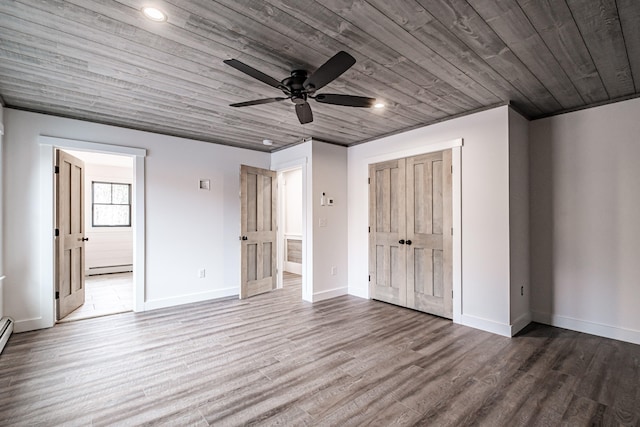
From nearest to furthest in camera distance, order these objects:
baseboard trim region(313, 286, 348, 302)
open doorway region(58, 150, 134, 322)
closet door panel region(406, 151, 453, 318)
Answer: closet door panel region(406, 151, 453, 318) → baseboard trim region(313, 286, 348, 302) → open doorway region(58, 150, 134, 322)

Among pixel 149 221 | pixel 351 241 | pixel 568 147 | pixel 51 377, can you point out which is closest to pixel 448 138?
pixel 568 147

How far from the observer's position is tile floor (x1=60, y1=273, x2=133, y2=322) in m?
4.14

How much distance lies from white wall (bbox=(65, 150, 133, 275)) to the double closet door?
18.4 feet

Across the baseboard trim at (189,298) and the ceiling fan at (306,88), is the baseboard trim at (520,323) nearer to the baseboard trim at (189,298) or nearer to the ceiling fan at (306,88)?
the ceiling fan at (306,88)

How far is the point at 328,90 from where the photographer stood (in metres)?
2.95

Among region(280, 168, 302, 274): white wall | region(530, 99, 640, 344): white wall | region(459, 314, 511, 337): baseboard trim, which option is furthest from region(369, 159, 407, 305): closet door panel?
region(280, 168, 302, 274): white wall

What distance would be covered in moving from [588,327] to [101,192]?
29.4 ft

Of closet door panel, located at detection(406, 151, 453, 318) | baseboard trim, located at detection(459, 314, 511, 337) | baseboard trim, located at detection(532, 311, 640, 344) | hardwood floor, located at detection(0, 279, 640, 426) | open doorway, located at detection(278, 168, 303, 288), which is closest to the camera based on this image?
hardwood floor, located at detection(0, 279, 640, 426)

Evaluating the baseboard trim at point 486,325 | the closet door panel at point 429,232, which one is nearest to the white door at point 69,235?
the closet door panel at point 429,232

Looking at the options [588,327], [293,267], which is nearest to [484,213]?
[588,327]

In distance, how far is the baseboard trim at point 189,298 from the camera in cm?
431

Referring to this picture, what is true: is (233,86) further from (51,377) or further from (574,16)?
(51,377)

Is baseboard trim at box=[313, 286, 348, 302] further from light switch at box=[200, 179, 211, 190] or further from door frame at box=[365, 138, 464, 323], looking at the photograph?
light switch at box=[200, 179, 211, 190]

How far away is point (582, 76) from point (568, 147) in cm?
108
